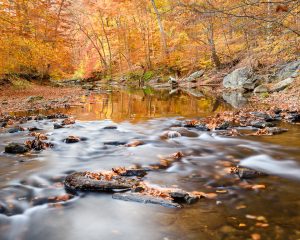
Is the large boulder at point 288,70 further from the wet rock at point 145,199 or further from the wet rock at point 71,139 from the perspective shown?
Answer: the wet rock at point 145,199

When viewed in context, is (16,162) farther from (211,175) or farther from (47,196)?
(211,175)

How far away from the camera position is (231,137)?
22.5 ft

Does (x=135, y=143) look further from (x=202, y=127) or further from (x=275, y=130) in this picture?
(x=275, y=130)

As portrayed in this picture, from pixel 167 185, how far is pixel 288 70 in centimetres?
1447

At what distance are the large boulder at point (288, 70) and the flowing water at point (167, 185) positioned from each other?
32.2 feet

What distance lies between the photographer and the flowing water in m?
3.02

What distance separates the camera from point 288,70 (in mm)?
16406

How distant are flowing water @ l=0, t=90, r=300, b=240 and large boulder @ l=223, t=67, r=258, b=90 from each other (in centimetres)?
1191

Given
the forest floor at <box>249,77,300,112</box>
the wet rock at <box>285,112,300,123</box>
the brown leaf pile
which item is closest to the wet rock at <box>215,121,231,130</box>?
the wet rock at <box>285,112,300,123</box>

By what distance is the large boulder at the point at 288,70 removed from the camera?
15.8m

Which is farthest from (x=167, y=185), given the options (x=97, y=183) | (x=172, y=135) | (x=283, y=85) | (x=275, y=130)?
(x=283, y=85)

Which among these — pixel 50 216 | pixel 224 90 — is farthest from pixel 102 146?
pixel 224 90

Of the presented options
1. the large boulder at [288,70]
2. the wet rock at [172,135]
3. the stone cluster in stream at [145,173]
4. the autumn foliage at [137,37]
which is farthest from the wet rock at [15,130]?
the large boulder at [288,70]

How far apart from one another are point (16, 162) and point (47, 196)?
179 centimetres
